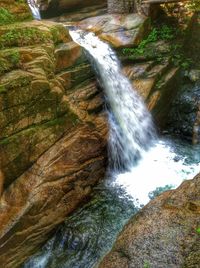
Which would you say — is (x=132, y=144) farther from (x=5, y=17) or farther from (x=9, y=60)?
(x=5, y=17)

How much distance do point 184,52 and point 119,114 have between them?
4180 mm

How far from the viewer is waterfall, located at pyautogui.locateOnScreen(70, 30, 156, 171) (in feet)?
30.3

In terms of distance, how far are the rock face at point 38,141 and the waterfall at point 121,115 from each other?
0.62 metres

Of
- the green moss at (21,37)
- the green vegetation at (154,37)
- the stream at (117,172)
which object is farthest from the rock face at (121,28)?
the green moss at (21,37)

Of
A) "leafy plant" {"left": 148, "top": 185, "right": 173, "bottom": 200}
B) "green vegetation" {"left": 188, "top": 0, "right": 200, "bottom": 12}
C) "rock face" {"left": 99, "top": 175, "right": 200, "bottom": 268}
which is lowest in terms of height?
"leafy plant" {"left": 148, "top": 185, "right": 173, "bottom": 200}

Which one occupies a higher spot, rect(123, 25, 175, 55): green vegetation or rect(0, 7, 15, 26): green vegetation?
rect(0, 7, 15, 26): green vegetation

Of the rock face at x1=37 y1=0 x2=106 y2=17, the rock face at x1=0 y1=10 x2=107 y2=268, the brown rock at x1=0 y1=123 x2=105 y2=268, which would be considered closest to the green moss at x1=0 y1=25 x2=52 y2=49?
the rock face at x1=0 y1=10 x2=107 y2=268

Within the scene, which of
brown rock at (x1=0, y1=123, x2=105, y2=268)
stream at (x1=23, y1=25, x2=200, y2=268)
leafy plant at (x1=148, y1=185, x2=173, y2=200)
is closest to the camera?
brown rock at (x1=0, y1=123, x2=105, y2=268)

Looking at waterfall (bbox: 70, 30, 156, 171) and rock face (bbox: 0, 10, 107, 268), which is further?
waterfall (bbox: 70, 30, 156, 171)

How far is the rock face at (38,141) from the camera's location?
6.61 metres

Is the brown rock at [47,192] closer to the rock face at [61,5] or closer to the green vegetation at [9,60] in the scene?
the green vegetation at [9,60]

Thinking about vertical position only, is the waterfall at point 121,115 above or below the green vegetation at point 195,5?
below

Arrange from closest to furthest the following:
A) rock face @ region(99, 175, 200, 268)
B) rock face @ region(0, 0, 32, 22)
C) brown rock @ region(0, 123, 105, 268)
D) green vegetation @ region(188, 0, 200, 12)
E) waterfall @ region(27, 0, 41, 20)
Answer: rock face @ region(99, 175, 200, 268), brown rock @ region(0, 123, 105, 268), rock face @ region(0, 0, 32, 22), green vegetation @ region(188, 0, 200, 12), waterfall @ region(27, 0, 41, 20)

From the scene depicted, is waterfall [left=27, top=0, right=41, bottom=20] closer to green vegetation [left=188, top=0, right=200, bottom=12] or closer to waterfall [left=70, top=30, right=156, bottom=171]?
waterfall [left=70, top=30, right=156, bottom=171]
